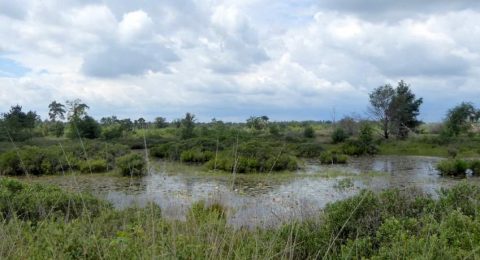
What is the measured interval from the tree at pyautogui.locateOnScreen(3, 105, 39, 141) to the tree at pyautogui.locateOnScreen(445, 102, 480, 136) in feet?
116

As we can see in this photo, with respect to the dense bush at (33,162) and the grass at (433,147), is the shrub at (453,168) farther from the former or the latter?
the dense bush at (33,162)

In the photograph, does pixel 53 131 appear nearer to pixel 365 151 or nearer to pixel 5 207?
pixel 365 151

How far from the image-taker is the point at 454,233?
433 centimetres

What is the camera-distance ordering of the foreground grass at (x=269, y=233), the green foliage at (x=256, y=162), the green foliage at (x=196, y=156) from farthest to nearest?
1. the green foliage at (x=196, y=156)
2. the green foliage at (x=256, y=162)
3. the foreground grass at (x=269, y=233)

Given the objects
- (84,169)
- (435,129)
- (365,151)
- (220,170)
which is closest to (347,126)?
(435,129)

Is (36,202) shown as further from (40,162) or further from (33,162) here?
(40,162)

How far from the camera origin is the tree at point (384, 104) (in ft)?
137

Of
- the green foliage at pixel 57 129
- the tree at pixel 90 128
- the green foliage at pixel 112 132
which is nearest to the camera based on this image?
the tree at pixel 90 128

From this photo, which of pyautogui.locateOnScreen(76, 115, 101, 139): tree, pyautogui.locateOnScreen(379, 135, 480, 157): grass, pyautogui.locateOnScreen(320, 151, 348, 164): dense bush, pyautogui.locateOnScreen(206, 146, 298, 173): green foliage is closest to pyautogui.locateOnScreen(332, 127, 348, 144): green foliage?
pyautogui.locateOnScreen(379, 135, 480, 157): grass

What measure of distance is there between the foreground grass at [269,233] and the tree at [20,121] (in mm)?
27106

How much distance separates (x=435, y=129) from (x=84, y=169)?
38344 mm

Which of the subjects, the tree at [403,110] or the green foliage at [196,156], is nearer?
the green foliage at [196,156]

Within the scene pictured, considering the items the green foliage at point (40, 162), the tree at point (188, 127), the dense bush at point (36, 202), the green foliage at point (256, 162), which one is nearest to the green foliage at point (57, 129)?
the tree at point (188, 127)

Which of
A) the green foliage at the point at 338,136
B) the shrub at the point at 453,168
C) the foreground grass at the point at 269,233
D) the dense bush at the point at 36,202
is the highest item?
the green foliage at the point at 338,136
